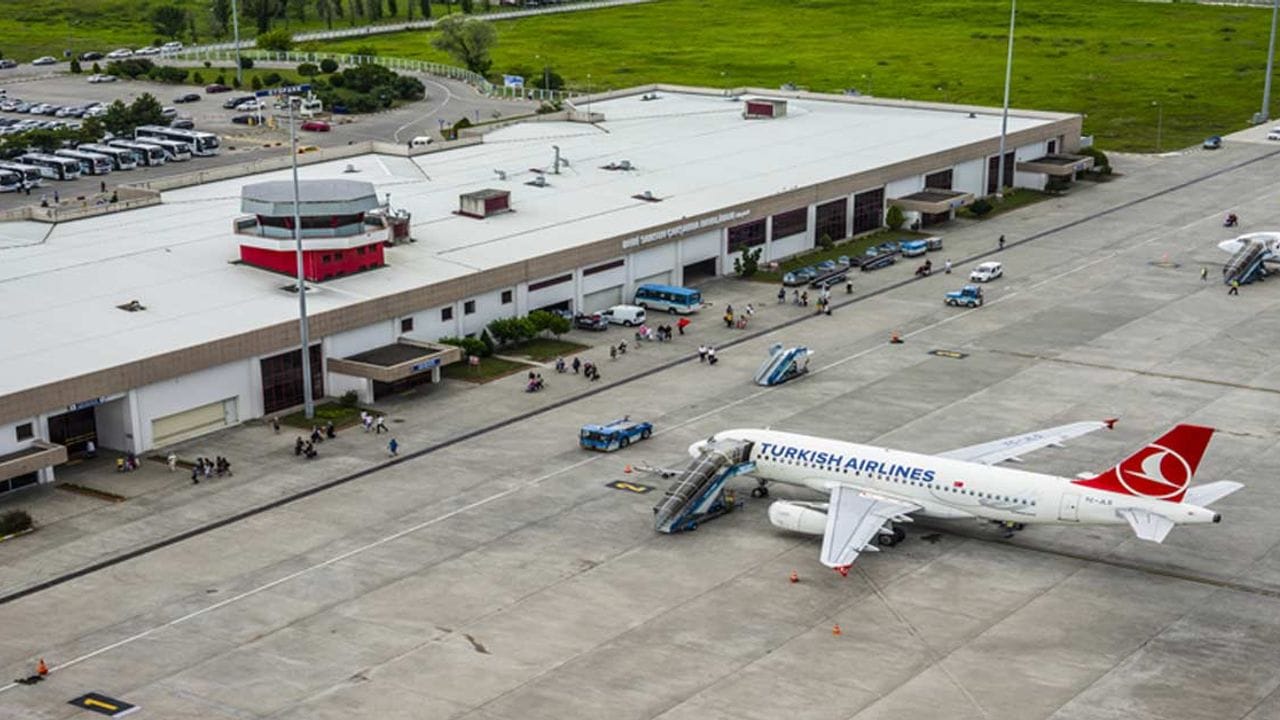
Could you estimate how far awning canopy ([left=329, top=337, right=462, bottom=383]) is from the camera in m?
116

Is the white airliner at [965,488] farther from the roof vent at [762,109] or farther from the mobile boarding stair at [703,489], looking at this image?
the roof vent at [762,109]

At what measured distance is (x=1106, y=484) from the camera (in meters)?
84.9

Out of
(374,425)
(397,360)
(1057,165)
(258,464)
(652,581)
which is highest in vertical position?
(1057,165)

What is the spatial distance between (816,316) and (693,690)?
70.6 m

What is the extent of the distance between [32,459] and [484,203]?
56.0 m

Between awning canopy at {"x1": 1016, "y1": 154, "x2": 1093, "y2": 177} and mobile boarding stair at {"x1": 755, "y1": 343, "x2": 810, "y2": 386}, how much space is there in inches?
3129

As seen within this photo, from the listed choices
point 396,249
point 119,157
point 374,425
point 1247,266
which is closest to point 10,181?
point 119,157

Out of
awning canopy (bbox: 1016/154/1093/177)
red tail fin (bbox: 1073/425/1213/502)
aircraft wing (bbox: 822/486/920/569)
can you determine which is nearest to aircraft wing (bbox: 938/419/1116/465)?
aircraft wing (bbox: 822/486/920/569)

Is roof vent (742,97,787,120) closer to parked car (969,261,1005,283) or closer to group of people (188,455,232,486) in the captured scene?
parked car (969,261,1005,283)

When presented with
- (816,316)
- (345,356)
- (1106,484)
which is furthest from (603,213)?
(1106,484)

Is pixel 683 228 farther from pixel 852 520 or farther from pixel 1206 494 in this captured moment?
pixel 1206 494

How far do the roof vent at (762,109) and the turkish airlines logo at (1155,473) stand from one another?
394 ft

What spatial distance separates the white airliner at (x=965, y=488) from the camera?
82.6m

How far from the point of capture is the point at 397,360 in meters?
118
